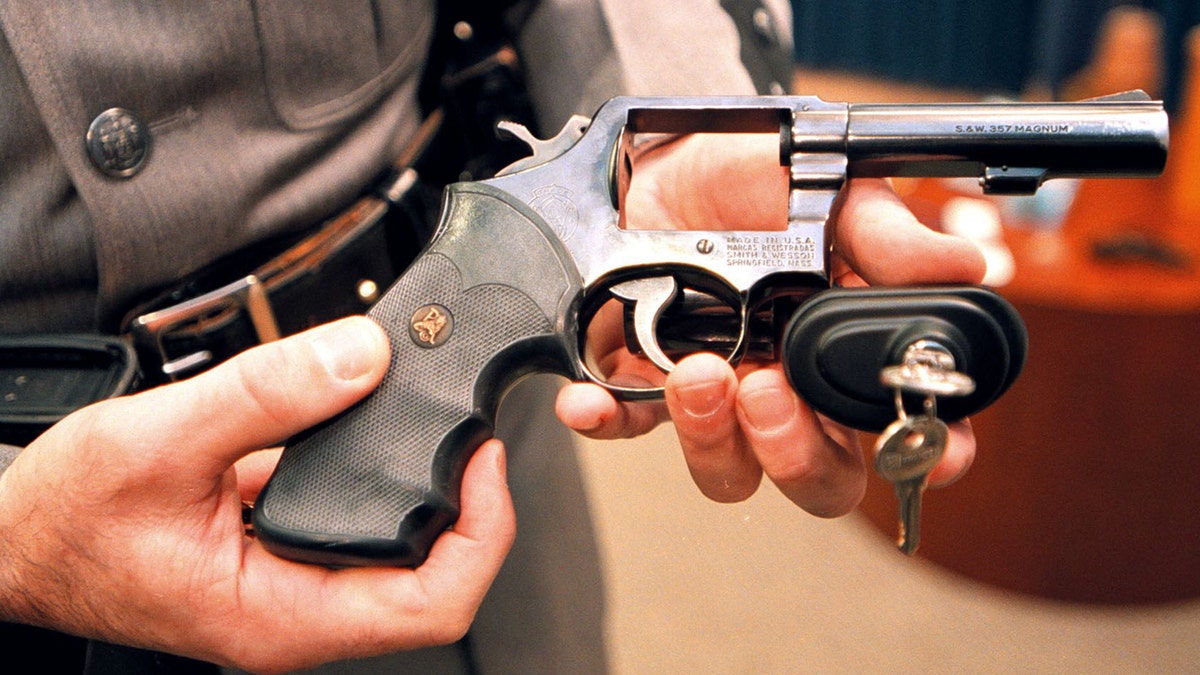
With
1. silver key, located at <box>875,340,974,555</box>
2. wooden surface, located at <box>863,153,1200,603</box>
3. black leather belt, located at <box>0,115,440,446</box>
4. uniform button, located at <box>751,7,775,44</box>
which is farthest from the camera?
wooden surface, located at <box>863,153,1200,603</box>

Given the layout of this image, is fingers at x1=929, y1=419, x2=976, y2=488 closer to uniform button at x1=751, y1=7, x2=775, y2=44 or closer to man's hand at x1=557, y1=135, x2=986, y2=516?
man's hand at x1=557, y1=135, x2=986, y2=516

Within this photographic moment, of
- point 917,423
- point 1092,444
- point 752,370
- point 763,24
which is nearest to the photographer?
point 917,423

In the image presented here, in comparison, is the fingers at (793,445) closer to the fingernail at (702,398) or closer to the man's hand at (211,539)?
the fingernail at (702,398)

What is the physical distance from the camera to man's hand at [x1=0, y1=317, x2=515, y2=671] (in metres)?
0.55

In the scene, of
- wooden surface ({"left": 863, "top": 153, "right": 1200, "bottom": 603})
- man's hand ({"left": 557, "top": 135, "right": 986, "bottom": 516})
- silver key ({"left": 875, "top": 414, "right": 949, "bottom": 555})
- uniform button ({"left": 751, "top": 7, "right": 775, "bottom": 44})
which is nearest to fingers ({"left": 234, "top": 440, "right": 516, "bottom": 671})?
man's hand ({"left": 557, "top": 135, "right": 986, "bottom": 516})

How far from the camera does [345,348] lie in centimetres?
57

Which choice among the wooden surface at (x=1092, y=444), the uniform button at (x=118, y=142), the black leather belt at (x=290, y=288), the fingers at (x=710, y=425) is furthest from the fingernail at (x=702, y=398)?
the wooden surface at (x=1092, y=444)

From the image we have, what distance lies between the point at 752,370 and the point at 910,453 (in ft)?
0.45

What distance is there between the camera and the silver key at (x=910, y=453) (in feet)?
1.79

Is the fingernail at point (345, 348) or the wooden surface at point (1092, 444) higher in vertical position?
the fingernail at point (345, 348)

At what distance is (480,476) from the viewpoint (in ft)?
2.06

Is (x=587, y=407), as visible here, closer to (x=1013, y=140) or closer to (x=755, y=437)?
(x=755, y=437)

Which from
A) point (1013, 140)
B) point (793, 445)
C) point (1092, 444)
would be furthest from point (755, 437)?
point (1092, 444)

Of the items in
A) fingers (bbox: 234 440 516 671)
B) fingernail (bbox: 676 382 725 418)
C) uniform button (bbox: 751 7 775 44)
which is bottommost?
fingers (bbox: 234 440 516 671)
